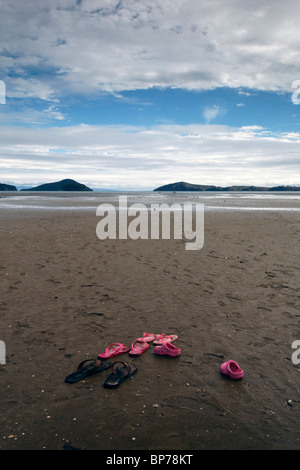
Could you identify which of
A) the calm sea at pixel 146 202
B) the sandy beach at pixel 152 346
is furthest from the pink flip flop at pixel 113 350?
the calm sea at pixel 146 202

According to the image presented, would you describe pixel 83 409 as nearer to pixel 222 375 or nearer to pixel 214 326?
pixel 222 375

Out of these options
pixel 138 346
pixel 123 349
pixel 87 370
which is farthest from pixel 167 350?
pixel 87 370

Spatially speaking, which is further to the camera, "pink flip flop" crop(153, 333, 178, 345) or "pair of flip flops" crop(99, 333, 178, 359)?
"pink flip flop" crop(153, 333, 178, 345)

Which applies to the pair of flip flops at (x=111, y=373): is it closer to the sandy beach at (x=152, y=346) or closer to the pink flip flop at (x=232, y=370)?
the sandy beach at (x=152, y=346)

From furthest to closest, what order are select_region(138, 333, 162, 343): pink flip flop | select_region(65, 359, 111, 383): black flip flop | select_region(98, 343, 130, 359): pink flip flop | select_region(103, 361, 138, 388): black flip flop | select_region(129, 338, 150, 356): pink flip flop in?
select_region(138, 333, 162, 343): pink flip flop → select_region(129, 338, 150, 356): pink flip flop → select_region(98, 343, 130, 359): pink flip flop → select_region(65, 359, 111, 383): black flip flop → select_region(103, 361, 138, 388): black flip flop

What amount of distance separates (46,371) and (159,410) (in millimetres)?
→ 2277

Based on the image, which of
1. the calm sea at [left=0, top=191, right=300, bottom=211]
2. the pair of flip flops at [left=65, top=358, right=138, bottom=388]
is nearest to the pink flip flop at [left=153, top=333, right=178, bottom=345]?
the pair of flip flops at [left=65, top=358, right=138, bottom=388]

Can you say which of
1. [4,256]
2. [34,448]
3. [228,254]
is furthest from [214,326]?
[4,256]

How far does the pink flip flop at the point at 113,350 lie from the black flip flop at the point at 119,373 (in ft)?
0.84

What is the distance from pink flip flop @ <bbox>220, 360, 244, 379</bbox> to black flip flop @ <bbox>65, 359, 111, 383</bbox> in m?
2.15

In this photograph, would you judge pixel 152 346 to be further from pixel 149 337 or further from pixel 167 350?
pixel 167 350

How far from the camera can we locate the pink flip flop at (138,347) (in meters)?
6.23

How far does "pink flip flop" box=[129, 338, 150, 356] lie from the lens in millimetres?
6227

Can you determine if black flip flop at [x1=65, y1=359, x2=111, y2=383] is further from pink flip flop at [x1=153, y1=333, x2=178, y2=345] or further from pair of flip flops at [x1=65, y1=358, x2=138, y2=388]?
pink flip flop at [x1=153, y1=333, x2=178, y2=345]
